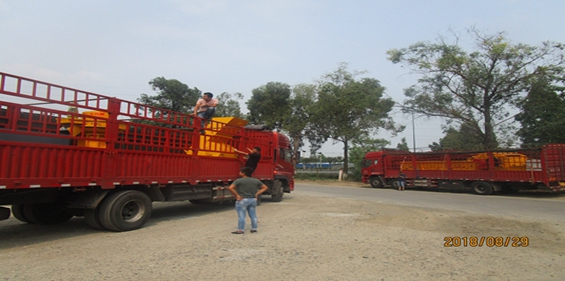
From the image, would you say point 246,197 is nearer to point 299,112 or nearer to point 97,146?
point 97,146

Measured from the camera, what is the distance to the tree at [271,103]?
31875 millimetres

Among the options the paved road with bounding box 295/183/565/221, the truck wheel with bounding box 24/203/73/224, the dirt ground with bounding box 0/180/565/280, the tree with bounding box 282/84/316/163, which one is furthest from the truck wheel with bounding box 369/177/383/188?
the truck wheel with bounding box 24/203/73/224

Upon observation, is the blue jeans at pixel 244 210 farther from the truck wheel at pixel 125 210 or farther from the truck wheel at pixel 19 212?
the truck wheel at pixel 19 212

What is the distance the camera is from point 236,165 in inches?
395

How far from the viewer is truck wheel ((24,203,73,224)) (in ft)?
23.6

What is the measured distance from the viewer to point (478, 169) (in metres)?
18.1

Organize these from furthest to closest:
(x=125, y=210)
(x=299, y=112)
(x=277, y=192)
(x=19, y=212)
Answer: (x=299, y=112)
(x=277, y=192)
(x=19, y=212)
(x=125, y=210)

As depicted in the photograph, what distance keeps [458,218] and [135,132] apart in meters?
8.07

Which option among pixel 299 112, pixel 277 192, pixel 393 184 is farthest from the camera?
pixel 299 112

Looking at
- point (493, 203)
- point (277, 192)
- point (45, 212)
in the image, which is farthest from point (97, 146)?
point (493, 203)

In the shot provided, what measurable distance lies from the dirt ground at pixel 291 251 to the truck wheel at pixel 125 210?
232 millimetres

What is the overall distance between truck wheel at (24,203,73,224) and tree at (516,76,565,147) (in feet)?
85.8

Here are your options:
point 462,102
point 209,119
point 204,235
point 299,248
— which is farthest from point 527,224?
point 462,102

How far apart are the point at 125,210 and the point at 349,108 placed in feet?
76.4
